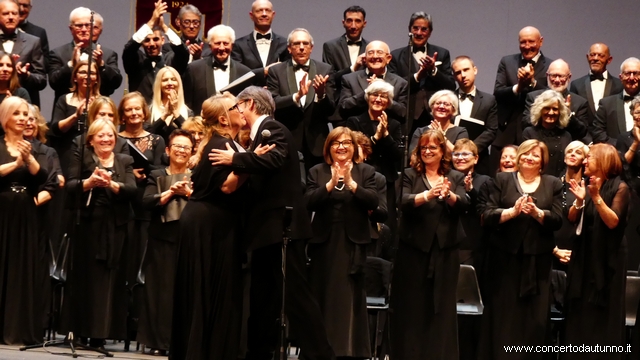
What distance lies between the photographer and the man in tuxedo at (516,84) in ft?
27.6

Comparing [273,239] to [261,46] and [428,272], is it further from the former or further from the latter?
[261,46]

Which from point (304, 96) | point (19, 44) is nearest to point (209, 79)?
point (304, 96)

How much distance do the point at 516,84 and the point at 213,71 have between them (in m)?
2.57

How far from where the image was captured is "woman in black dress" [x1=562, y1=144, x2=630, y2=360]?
256 inches

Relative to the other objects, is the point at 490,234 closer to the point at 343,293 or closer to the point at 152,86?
the point at 343,293

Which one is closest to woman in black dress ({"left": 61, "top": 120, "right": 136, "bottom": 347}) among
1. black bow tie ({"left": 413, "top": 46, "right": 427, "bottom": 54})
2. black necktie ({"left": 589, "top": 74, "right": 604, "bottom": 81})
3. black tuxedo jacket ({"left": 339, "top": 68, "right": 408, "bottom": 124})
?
black tuxedo jacket ({"left": 339, "top": 68, "right": 408, "bottom": 124})

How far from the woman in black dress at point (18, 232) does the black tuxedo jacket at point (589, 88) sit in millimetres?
4737

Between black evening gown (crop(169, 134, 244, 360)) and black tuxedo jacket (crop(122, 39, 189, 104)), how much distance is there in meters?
2.75

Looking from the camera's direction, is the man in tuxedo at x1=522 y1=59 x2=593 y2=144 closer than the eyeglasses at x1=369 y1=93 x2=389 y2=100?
No

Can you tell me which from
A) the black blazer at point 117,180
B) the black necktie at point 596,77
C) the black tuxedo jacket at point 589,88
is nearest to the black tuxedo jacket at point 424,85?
the black tuxedo jacket at point 589,88

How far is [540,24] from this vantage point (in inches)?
402

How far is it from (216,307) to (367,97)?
9.25ft

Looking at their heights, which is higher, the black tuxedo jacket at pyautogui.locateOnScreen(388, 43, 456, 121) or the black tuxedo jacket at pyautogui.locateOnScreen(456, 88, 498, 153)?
the black tuxedo jacket at pyautogui.locateOnScreen(388, 43, 456, 121)

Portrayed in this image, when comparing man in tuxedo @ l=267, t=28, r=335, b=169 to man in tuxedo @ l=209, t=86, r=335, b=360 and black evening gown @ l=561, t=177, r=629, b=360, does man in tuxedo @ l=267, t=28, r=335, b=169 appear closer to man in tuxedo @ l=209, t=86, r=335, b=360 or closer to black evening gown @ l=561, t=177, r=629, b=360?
man in tuxedo @ l=209, t=86, r=335, b=360
